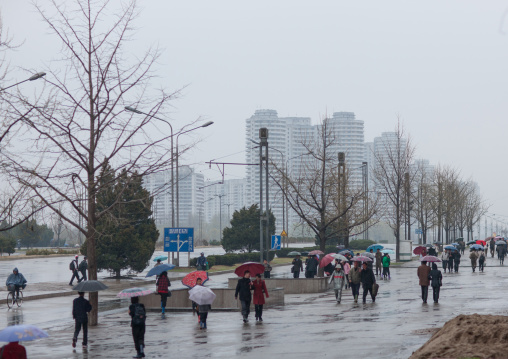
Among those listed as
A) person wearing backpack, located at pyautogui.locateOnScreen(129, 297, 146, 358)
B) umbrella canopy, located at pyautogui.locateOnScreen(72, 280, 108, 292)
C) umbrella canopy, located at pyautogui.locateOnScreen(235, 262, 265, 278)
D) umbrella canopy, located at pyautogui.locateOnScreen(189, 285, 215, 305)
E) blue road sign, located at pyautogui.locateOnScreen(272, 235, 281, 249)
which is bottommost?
person wearing backpack, located at pyautogui.locateOnScreen(129, 297, 146, 358)

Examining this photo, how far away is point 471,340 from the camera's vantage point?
13078 mm

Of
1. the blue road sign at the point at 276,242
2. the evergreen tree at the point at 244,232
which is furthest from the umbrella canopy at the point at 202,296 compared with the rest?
the evergreen tree at the point at 244,232

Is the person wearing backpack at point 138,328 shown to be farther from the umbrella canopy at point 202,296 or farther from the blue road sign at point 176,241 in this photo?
the blue road sign at point 176,241

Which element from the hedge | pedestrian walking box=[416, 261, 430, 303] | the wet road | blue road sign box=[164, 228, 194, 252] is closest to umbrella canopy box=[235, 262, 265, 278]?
the wet road

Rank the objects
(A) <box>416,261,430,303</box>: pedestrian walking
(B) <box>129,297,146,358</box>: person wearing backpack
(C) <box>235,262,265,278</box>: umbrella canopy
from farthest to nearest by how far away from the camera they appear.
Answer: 1. (A) <box>416,261,430,303</box>: pedestrian walking
2. (C) <box>235,262,265,278</box>: umbrella canopy
3. (B) <box>129,297,146,358</box>: person wearing backpack

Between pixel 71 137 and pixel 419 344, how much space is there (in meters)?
11.4

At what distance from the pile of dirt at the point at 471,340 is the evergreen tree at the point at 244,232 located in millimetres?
51140

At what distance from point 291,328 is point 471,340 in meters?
8.00

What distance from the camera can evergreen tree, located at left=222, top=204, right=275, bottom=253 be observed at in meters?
65.4

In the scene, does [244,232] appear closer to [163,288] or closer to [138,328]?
[163,288]

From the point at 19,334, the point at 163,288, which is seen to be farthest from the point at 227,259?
the point at 19,334

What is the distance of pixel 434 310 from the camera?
23547mm

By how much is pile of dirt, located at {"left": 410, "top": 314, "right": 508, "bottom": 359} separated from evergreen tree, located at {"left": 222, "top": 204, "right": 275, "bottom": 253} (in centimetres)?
5114

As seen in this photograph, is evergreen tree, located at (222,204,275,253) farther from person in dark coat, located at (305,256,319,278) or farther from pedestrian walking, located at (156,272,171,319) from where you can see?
pedestrian walking, located at (156,272,171,319)
